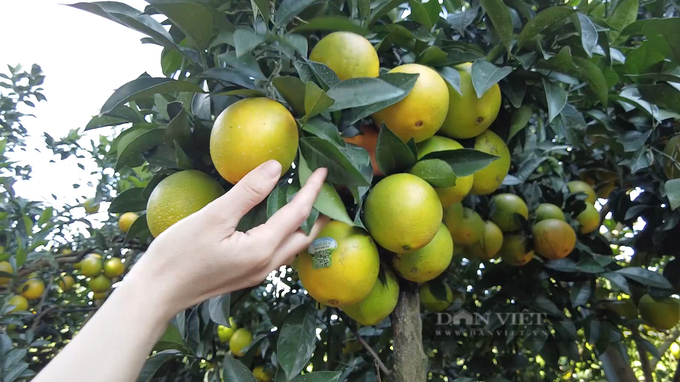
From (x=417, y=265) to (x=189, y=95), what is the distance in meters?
0.63

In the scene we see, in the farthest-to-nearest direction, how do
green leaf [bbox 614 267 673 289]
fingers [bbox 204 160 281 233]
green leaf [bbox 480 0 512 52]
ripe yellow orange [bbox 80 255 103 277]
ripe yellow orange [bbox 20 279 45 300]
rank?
ripe yellow orange [bbox 80 255 103 277] → ripe yellow orange [bbox 20 279 45 300] → green leaf [bbox 614 267 673 289] → green leaf [bbox 480 0 512 52] → fingers [bbox 204 160 281 233]

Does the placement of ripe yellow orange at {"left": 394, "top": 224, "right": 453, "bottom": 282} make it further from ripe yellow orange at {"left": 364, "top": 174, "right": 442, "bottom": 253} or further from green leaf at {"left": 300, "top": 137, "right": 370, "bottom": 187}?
green leaf at {"left": 300, "top": 137, "right": 370, "bottom": 187}

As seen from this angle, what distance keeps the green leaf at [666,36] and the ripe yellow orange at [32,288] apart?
260 cm

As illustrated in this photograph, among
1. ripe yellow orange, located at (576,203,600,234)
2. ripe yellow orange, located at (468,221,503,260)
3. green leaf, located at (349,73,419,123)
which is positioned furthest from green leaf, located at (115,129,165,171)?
ripe yellow orange, located at (576,203,600,234)

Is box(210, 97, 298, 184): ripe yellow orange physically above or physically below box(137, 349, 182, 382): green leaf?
above

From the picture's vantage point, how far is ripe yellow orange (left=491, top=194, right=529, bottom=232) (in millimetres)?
1639

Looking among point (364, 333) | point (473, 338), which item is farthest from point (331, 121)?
point (473, 338)

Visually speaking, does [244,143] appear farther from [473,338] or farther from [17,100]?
[17,100]

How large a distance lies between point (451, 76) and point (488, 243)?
0.74 meters

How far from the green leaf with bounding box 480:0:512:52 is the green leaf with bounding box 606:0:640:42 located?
46cm

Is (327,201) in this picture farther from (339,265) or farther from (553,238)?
(553,238)

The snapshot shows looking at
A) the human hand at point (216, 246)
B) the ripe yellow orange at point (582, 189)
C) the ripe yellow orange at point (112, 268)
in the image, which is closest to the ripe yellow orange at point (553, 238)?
the ripe yellow orange at point (582, 189)

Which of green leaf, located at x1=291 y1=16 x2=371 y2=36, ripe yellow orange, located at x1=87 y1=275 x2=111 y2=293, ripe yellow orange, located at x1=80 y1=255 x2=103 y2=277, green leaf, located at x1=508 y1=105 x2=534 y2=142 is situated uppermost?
green leaf, located at x1=291 y1=16 x2=371 y2=36

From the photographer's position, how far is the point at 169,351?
112 centimetres
